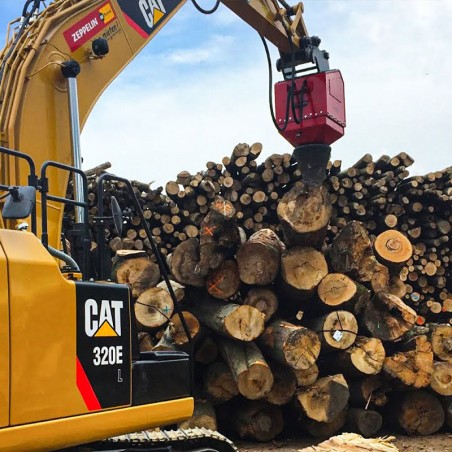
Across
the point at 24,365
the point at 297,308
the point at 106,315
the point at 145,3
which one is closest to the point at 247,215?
the point at 297,308

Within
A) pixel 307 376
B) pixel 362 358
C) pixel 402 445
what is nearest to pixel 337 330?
pixel 362 358

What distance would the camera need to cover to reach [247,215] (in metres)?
7.12

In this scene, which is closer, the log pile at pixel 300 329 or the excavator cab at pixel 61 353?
the excavator cab at pixel 61 353

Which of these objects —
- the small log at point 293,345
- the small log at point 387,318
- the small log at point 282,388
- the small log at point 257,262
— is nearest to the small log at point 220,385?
the small log at point 282,388

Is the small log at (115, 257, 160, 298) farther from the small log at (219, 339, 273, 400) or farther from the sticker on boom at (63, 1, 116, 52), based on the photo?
the sticker on boom at (63, 1, 116, 52)

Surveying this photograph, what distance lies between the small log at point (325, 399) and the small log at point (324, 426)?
10.5 inches

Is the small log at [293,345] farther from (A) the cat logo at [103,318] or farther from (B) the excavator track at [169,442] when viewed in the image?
(A) the cat logo at [103,318]

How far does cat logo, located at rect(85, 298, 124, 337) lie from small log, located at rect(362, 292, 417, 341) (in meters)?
3.43

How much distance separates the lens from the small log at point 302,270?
5.58 meters

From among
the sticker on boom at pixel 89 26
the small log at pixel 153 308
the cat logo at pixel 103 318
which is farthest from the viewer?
the small log at pixel 153 308

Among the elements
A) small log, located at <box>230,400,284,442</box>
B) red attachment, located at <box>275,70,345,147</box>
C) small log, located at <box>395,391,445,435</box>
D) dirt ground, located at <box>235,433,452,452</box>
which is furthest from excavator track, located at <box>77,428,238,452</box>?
small log, located at <box>395,391,445,435</box>

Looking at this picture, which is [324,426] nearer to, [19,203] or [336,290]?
[336,290]

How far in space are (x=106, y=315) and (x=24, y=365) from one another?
474mm

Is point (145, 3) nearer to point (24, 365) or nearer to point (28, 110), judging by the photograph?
point (28, 110)
